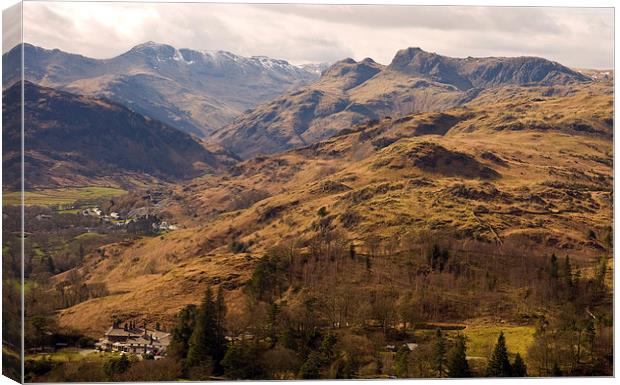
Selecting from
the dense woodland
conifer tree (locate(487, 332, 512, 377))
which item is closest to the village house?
the dense woodland

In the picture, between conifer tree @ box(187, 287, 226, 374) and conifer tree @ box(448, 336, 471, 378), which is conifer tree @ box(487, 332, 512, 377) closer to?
conifer tree @ box(448, 336, 471, 378)

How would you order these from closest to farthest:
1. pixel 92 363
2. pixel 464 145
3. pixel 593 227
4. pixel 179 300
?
pixel 92 363 → pixel 179 300 → pixel 593 227 → pixel 464 145

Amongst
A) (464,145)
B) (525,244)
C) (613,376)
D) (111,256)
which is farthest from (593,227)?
(111,256)

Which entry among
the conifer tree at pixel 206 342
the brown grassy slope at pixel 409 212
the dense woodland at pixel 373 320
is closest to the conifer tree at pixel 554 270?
the dense woodland at pixel 373 320

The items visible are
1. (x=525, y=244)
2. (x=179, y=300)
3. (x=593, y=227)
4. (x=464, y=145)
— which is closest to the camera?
(x=179, y=300)

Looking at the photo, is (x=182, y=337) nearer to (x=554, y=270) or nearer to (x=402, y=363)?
(x=402, y=363)

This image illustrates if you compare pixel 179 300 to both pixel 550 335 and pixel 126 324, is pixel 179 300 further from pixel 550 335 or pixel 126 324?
pixel 550 335
